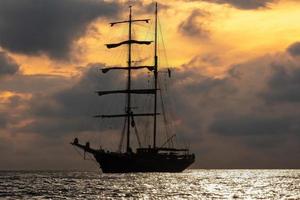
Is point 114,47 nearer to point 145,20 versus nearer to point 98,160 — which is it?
point 145,20

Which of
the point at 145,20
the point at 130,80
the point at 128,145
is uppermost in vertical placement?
the point at 145,20

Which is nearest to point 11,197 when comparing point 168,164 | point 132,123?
point 132,123

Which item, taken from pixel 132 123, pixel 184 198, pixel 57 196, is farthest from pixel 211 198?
pixel 132 123

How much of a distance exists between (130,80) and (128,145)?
41.4 ft

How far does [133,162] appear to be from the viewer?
126875mm

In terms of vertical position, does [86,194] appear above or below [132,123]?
below

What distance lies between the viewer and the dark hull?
410ft

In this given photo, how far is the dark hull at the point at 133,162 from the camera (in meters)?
125

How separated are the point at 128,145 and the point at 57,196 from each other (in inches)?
2444

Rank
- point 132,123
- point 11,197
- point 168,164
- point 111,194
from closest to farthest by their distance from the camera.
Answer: point 11,197, point 111,194, point 132,123, point 168,164

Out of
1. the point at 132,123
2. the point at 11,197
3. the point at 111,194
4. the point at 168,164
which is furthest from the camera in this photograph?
the point at 168,164

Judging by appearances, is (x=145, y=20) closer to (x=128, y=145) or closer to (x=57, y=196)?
(x=128, y=145)

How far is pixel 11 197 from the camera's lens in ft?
207

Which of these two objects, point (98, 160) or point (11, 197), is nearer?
point (11, 197)
